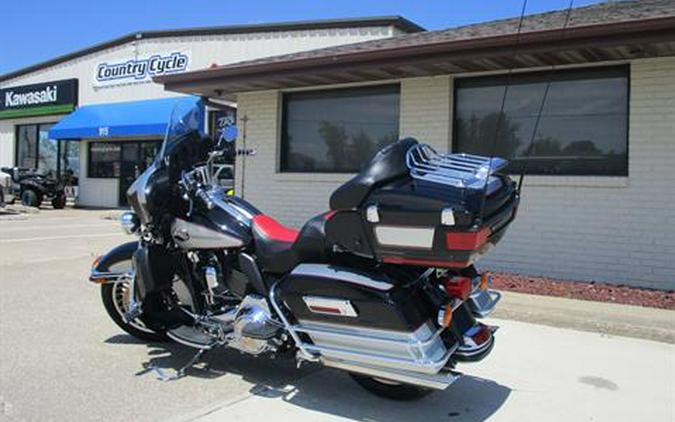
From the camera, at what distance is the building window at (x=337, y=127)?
34.8 ft

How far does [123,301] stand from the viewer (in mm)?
5699

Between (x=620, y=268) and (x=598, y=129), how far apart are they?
1828mm

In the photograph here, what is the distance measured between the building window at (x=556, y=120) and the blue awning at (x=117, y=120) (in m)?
11.4

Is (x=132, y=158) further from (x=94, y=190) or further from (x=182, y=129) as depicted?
(x=182, y=129)

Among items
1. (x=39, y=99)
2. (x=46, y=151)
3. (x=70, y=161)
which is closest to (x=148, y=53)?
(x=70, y=161)

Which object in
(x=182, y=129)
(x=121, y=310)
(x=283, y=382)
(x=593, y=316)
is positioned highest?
(x=182, y=129)

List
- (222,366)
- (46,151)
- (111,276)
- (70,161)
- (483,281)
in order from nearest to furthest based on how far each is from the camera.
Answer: (483,281), (222,366), (111,276), (70,161), (46,151)

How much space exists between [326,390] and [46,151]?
23.8m

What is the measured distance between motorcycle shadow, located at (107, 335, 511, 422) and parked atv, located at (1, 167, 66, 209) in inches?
730

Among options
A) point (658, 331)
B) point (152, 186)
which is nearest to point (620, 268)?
point (658, 331)

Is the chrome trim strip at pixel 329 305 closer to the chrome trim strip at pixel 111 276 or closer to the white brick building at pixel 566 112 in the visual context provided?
the chrome trim strip at pixel 111 276

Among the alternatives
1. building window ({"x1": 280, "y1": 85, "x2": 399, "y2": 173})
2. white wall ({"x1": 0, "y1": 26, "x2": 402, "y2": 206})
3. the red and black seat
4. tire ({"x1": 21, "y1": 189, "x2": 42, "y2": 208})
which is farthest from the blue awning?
the red and black seat

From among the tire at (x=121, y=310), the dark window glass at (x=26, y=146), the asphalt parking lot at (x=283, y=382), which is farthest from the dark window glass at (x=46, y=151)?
the tire at (x=121, y=310)

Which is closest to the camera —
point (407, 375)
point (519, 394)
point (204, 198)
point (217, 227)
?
point (407, 375)
